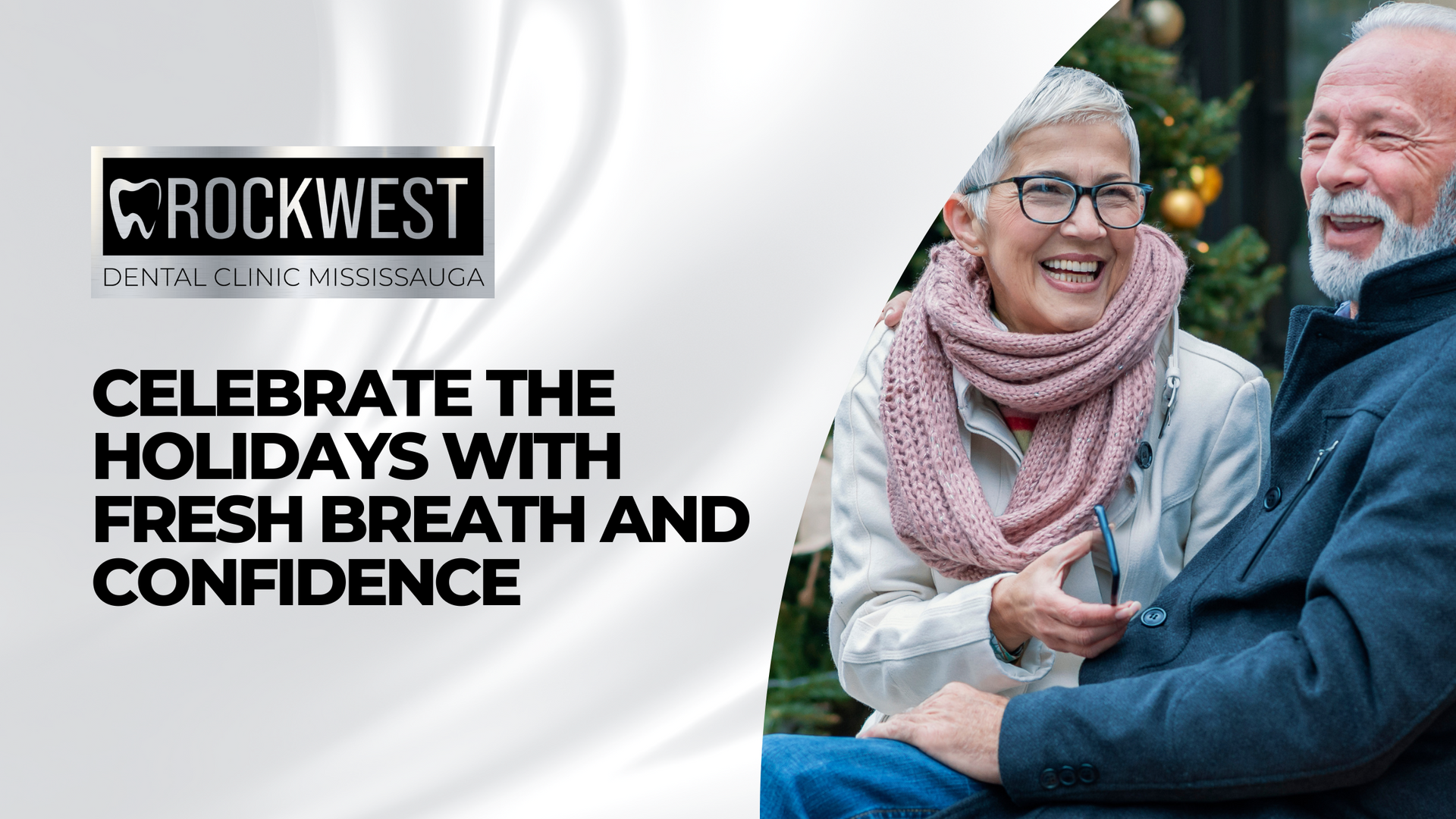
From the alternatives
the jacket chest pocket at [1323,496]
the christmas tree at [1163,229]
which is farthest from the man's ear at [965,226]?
the christmas tree at [1163,229]

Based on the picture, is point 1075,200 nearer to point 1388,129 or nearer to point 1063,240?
point 1063,240

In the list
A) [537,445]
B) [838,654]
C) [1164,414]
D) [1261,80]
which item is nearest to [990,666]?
[838,654]

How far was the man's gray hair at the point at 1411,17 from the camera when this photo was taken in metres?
1.81

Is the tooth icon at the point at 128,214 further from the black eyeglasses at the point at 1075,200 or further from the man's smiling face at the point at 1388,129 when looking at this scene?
the man's smiling face at the point at 1388,129

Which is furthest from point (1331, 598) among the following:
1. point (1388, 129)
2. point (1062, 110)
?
point (1062, 110)

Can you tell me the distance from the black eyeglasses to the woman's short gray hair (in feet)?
0.18

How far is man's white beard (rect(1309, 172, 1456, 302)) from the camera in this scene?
1773 millimetres

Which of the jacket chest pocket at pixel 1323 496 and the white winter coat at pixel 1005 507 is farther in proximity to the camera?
the white winter coat at pixel 1005 507

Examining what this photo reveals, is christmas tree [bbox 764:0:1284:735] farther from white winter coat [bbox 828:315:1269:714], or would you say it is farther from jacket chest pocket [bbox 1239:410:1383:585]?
jacket chest pocket [bbox 1239:410:1383:585]

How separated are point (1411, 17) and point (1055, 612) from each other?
903mm

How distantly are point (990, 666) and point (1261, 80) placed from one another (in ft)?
15.1

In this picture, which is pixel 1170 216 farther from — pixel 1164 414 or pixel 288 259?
pixel 288 259

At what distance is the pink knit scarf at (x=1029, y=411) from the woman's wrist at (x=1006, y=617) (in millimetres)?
99

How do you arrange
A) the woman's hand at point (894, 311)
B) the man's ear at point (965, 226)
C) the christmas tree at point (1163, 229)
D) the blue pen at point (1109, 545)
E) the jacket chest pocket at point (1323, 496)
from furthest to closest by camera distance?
the christmas tree at point (1163, 229) < the woman's hand at point (894, 311) < the man's ear at point (965, 226) < the blue pen at point (1109, 545) < the jacket chest pocket at point (1323, 496)
